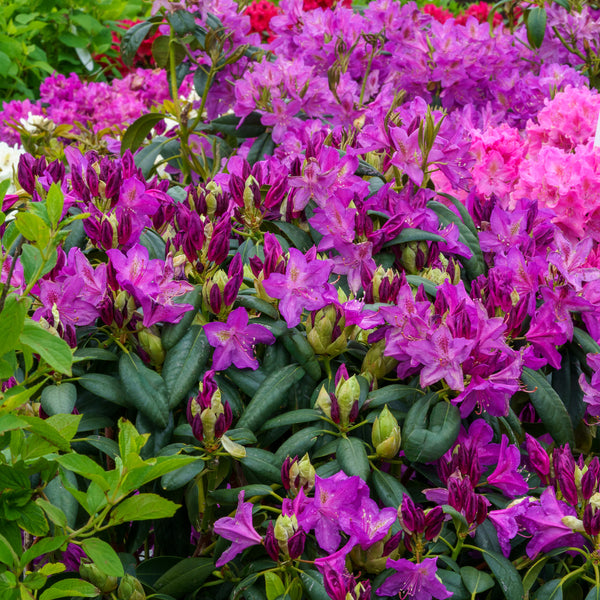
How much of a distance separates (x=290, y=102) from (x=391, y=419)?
3.92ft

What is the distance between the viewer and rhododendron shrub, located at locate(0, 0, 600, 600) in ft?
3.36

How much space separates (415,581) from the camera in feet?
3.56

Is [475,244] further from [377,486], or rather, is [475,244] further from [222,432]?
[222,432]

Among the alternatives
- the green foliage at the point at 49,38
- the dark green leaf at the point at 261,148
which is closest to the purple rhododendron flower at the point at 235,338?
the dark green leaf at the point at 261,148

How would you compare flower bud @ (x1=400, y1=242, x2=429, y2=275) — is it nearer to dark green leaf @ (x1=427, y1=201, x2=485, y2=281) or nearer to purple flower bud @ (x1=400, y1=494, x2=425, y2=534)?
dark green leaf @ (x1=427, y1=201, x2=485, y2=281)

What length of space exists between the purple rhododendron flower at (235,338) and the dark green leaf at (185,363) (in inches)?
0.8

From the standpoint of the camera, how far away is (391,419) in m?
1.17

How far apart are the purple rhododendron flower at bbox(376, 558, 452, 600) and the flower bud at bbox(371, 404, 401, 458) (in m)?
0.15

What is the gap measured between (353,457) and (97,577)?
0.40 metres

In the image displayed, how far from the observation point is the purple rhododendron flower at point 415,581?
3.52ft

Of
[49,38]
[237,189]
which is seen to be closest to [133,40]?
[237,189]

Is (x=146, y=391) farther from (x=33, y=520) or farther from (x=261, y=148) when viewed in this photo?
(x=261, y=148)

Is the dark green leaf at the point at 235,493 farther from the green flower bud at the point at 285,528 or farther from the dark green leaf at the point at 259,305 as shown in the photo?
the dark green leaf at the point at 259,305

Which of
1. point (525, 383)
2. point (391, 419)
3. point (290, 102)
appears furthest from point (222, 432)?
point (290, 102)
